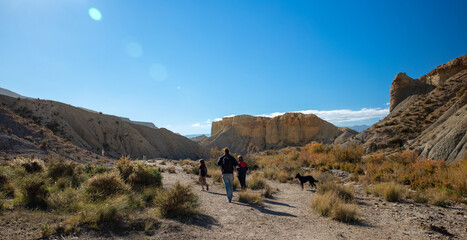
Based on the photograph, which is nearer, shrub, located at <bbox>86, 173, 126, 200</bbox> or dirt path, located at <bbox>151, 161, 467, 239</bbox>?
dirt path, located at <bbox>151, 161, 467, 239</bbox>

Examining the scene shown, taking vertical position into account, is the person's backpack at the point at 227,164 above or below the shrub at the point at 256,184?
above

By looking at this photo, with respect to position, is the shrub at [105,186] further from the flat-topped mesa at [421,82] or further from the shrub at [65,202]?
the flat-topped mesa at [421,82]

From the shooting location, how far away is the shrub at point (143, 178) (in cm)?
928

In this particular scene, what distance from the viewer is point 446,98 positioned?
2511 centimetres

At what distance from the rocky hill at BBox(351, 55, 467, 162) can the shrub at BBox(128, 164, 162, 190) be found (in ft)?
44.0

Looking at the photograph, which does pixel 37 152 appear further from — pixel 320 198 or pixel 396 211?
pixel 396 211

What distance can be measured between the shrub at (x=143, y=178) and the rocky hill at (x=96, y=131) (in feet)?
82.6

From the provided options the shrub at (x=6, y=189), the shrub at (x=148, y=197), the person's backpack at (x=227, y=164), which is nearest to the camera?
the shrub at (x=6, y=189)

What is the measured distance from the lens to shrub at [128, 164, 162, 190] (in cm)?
928

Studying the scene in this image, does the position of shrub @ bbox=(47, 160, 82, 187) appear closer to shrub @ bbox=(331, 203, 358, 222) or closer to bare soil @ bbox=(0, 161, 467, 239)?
bare soil @ bbox=(0, 161, 467, 239)

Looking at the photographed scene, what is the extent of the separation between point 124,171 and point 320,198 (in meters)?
7.70

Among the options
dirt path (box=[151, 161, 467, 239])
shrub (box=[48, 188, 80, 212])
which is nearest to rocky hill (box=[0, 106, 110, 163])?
shrub (box=[48, 188, 80, 212])

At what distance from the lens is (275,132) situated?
67562 mm

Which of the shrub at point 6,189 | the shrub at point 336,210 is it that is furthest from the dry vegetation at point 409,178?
the shrub at point 6,189
